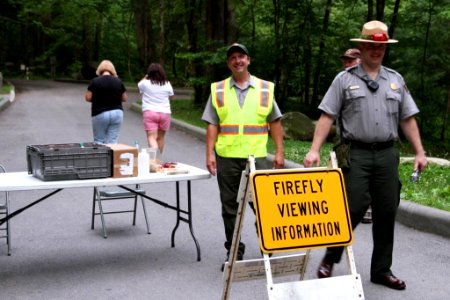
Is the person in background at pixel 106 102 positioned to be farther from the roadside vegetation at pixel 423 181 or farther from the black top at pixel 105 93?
the roadside vegetation at pixel 423 181

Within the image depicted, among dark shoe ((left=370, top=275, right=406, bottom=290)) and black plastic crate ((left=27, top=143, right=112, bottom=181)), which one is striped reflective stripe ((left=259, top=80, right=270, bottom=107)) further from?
dark shoe ((left=370, top=275, right=406, bottom=290))

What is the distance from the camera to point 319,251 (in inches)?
259

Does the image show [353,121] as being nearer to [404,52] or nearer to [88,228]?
[88,228]

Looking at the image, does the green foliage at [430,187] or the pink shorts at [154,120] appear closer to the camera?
the green foliage at [430,187]

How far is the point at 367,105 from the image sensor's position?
5086 millimetres

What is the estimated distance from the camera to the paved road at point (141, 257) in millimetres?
5375

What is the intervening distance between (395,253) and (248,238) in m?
1.54

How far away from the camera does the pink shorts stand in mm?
11117

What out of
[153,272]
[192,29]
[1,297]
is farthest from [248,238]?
[192,29]

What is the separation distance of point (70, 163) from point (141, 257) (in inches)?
49.5

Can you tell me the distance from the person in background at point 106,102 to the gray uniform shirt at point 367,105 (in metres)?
5.62

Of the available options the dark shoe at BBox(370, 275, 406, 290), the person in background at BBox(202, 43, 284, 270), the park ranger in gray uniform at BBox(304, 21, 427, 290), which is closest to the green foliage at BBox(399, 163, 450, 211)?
the dark shoe at BBox(370, 275, 406, 290)

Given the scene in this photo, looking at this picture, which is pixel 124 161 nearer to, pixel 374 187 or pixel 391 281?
pixel 374 187

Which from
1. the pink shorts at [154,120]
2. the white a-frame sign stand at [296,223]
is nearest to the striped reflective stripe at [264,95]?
the white a-frame sign stand at [296,223]
